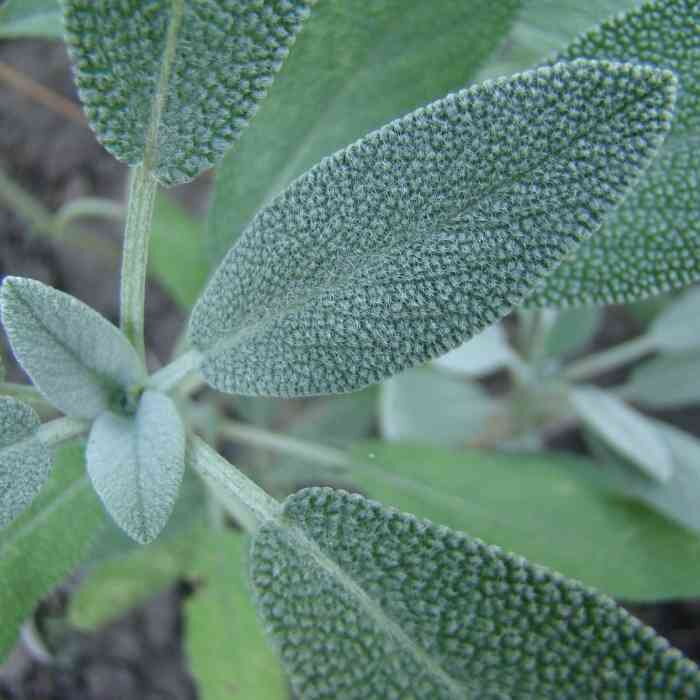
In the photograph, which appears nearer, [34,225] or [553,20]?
[553,20]

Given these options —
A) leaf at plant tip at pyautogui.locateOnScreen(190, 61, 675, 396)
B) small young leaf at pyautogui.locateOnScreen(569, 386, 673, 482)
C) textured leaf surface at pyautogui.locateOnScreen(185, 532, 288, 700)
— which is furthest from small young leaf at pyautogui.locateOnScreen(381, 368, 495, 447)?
leaf at plant tip at pyautogui.locateOnScreen(190, 61, 675, 396)

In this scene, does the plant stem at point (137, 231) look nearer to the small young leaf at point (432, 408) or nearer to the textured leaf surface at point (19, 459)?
the textured leaf surface at point (19, 459)

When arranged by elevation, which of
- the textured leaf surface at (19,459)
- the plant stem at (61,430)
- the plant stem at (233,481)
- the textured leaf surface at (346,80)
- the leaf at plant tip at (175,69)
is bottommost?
the plant stem at (233,481)

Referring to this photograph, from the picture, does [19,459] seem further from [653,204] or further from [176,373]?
[653,204]

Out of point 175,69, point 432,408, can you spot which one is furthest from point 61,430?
point 432,408

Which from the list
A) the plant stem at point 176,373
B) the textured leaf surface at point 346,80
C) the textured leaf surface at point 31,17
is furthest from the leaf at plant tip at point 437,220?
the textured leaf surface at point 31,17

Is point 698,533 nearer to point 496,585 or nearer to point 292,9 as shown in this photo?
point 496,585

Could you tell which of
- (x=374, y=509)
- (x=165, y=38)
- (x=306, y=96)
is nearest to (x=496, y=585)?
(x=374, y=509)

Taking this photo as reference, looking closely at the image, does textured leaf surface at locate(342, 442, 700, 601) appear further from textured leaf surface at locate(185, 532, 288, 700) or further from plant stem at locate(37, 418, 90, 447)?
plant stem at locate(37, 418, 90, 447)
